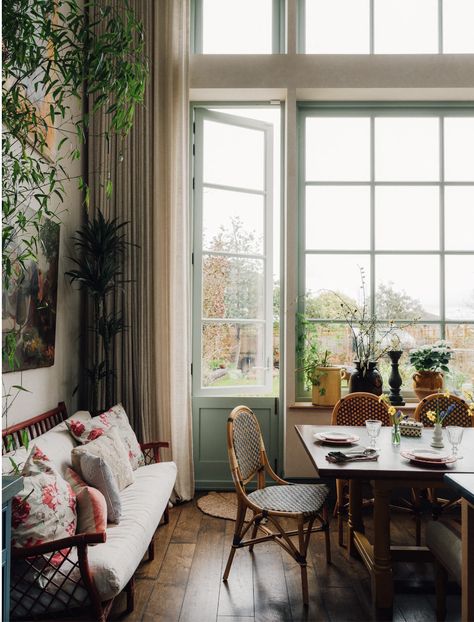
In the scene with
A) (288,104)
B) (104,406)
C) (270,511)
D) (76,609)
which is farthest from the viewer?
(288,104)

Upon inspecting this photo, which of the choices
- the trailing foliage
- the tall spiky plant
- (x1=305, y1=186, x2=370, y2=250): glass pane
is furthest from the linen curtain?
(x1=305, y1=186, x2=370, y2=250): glass pane

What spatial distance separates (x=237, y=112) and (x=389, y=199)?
153cm

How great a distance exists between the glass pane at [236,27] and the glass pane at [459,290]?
2.49 meters

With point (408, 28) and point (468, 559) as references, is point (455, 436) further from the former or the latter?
point (408, 28)

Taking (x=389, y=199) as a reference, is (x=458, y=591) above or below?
below

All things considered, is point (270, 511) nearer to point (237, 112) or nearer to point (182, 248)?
point (182, 248)

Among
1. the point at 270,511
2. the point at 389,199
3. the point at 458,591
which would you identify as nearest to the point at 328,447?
the point at 270,511

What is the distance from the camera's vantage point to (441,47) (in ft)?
14.3

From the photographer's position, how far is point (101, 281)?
142 inches

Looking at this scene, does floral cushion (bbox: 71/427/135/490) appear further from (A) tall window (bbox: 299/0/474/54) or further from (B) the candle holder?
(A) tall window (bbox: 299/0/474/54)

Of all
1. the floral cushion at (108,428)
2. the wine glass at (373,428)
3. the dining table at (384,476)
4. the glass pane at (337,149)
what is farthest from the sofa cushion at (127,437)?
the glass pane at (337,149)

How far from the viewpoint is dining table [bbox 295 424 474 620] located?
2312 mm

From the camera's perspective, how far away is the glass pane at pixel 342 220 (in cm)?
443

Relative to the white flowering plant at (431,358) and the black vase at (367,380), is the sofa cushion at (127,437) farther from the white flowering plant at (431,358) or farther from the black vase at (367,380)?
the white flowering plant at (431,358)
